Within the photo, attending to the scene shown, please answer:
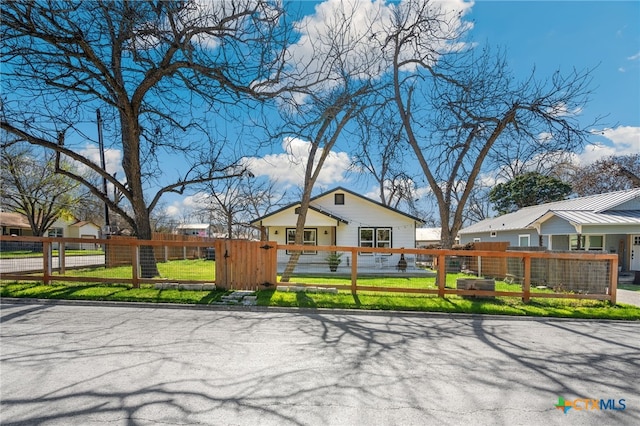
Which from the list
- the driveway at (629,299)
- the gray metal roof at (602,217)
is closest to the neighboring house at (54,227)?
the gray metal roof at (602,217)

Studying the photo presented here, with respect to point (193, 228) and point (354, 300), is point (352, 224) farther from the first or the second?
point (193, 228)

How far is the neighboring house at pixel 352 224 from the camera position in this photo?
68.2ft

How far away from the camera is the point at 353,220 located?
21.1 m

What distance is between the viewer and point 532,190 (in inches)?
1261

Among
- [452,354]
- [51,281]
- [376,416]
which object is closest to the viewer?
[376,416]

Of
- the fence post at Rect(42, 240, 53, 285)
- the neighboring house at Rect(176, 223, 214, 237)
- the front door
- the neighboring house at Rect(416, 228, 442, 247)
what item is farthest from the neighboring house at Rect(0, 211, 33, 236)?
the front door

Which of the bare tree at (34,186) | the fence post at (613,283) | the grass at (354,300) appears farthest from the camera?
the bare tree at (34,186)

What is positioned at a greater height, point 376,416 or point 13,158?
point 13,158

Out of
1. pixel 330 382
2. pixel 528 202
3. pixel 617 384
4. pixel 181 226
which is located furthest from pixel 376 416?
pixel 181 226

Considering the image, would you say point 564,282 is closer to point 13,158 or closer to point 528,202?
point 528,202

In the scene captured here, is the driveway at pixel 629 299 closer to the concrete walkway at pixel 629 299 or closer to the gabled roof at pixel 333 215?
the concrete walkway at pixel 629 299

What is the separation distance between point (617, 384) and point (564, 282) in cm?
786

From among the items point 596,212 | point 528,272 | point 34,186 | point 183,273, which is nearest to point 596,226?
point 596,212

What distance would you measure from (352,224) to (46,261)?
48.4ft
